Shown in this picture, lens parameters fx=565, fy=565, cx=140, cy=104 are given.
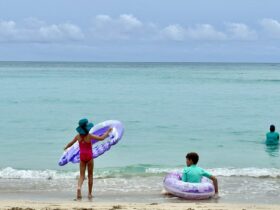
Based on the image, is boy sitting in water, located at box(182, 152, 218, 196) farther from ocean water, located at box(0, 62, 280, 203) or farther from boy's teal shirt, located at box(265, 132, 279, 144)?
boy's teal shirt, located at box(265, 132, 279, 144)

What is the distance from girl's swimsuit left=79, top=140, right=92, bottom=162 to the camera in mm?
9207

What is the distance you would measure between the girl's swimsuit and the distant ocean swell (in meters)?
2.91

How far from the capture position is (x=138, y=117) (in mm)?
24656

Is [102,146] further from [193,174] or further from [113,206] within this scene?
[113,206]

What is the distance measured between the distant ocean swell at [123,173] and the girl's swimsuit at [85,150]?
2911 mm

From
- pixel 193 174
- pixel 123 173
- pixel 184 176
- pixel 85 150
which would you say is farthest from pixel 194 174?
pixel 123 173

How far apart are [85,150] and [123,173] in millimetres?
3667

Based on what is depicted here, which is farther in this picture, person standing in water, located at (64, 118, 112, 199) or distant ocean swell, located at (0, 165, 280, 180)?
distant ocean swell, located at (0, 165, 280, 180)

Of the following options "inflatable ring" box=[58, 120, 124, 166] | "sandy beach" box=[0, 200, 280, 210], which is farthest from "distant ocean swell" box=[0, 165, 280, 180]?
"sandy beach" box=[0, 200, 280, 210]

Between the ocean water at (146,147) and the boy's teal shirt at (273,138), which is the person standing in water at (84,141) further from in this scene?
the boy's teal shirt at (273,138)

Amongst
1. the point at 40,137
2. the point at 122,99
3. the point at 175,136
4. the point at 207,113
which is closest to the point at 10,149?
the point at 40,137

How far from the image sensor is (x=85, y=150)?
9266mm

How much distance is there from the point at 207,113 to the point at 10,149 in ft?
39.2

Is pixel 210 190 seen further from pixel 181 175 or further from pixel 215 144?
pixel 215 144
